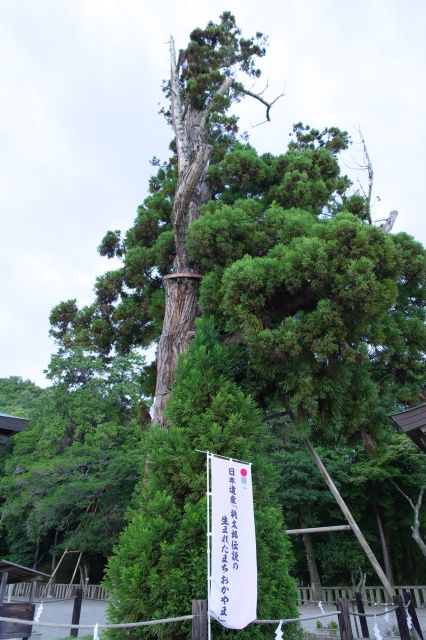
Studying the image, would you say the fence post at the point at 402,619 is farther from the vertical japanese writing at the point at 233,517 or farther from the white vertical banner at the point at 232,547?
the vertical japanese writing at the point at 233,517

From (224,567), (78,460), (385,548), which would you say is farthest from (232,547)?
(78,460)

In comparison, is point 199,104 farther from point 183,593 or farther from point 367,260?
point 183,593

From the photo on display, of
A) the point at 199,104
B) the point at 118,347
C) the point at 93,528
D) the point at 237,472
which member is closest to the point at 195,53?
the point at 199,104

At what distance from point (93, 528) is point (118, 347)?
11819mm

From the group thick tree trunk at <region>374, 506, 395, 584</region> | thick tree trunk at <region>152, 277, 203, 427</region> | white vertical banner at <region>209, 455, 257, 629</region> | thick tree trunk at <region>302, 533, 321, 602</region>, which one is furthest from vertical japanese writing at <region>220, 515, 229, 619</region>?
thick tree trunk at <region>374, 506, 395, 584</region>

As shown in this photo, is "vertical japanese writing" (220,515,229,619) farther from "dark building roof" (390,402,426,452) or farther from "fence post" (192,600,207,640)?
"dark building roof" (390,402,426,452)

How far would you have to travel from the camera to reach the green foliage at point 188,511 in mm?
3395

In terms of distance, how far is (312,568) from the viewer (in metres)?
14.8

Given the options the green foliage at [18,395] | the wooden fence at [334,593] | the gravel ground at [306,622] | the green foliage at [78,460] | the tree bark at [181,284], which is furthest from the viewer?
the green foliage at [18,395]

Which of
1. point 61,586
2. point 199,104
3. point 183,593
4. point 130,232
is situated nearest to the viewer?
point 183,593

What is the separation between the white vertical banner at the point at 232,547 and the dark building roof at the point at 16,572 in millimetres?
5268

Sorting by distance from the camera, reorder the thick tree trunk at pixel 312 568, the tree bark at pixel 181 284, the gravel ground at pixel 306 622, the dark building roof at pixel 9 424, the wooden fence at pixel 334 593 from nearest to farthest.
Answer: the dark building roof at pixel 9 424, the tree bark at pixel 181 284, the gravel ground at pixel 306 622, the wooden fence at pixel 334 593, the thick tree trunk at pixel 312 568

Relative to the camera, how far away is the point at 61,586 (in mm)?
20391

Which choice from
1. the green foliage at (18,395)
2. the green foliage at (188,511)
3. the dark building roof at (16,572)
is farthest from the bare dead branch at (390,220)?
the green foliage at (18,395)
